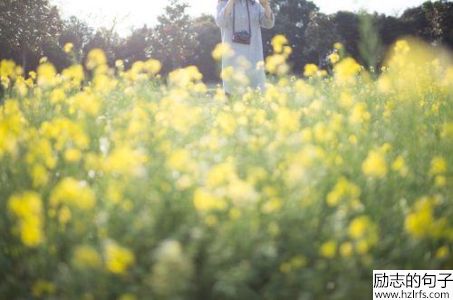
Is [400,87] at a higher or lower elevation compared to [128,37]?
lower

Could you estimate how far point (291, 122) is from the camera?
2.28 m

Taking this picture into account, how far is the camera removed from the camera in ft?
18.1

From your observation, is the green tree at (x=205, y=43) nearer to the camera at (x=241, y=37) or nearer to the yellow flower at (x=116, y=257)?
the camera at (x=241, y=37)

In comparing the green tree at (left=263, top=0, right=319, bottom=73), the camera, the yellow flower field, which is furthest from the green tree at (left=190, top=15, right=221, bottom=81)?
the yellow flower field

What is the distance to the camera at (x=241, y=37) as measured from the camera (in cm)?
550

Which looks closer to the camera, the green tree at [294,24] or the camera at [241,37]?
the camera at [241,37]

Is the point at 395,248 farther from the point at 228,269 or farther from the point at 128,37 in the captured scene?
the point at 128,37

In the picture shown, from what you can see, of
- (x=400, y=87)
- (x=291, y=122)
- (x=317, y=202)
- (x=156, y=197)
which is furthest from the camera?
(x=400, y=87)

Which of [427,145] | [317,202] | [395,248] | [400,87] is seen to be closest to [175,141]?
[317,202]

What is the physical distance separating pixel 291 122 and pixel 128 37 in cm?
3470

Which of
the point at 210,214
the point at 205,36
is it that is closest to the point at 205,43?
the point at 205,36

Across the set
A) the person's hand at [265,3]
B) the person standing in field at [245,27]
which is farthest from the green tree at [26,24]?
the person's hand at [265,3]

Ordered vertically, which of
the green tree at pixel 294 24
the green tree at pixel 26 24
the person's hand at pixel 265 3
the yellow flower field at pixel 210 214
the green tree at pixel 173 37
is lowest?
the yellow flower field at pixel 210 214

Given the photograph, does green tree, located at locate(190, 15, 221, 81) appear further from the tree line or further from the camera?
the camera
